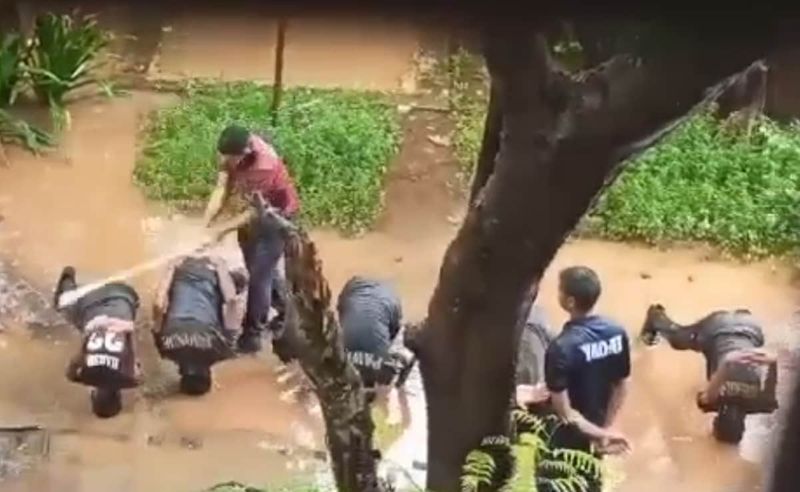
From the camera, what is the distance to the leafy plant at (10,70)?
6.76 ft

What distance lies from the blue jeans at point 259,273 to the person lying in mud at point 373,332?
8cm

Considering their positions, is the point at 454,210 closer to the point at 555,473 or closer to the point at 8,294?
the point at 8,294

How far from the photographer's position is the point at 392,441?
1.55 meters

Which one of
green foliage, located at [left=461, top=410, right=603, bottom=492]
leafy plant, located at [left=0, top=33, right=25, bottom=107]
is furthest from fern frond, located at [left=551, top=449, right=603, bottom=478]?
leafy plant, located at [left=0, top=33, right=25, bottom=107]

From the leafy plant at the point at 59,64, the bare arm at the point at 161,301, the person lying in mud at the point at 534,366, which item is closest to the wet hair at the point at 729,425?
the person lying in mud at the point at 534,366

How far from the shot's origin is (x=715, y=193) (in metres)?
2.16

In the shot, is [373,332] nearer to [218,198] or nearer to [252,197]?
[252,197]

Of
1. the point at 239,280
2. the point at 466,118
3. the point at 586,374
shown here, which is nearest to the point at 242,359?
the point at 239,280

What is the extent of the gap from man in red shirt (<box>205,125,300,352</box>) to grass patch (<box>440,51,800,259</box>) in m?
0.38

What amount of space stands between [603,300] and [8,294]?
0.72 meters

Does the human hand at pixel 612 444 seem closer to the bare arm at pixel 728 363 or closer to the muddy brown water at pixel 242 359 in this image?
the muddy brown water at pixel 242 359

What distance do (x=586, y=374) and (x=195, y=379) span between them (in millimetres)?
585

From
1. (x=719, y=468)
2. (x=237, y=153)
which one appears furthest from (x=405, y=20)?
(x=719, y=468)

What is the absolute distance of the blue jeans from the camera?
169cm
